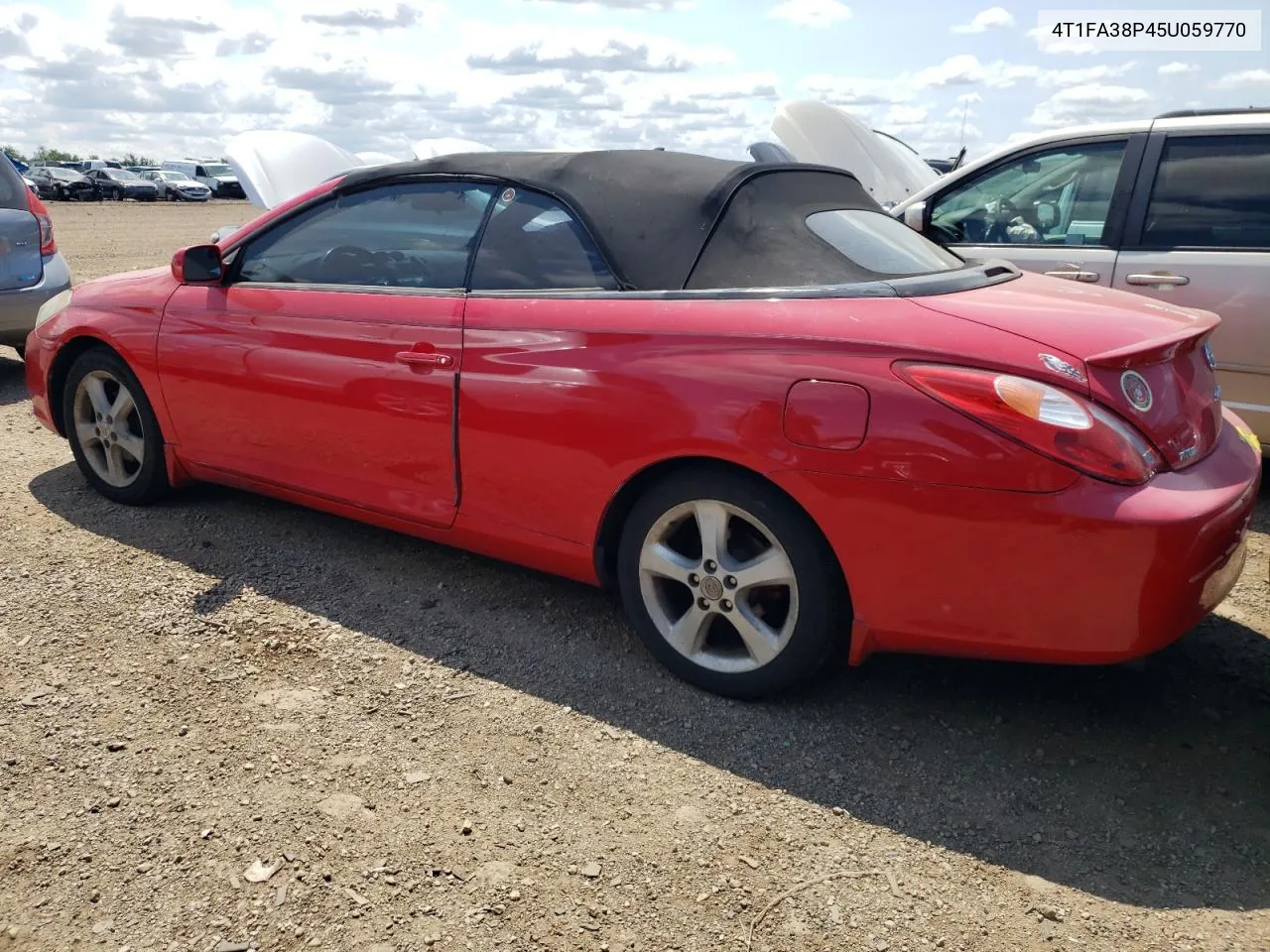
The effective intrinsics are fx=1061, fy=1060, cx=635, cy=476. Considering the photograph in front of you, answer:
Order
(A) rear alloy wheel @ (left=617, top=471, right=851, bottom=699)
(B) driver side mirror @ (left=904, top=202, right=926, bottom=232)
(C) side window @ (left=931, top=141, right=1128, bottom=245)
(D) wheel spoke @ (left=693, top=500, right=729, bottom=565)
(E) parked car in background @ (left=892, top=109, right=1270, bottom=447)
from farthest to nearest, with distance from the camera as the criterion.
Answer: (B) driver side mirror @ (left=904, top=202, right=926, bottom=232), (C) side window @ (left=931, top=141, right=1128, bottom=245), (E) parked car in background @ (left=892, top=109, right=1270, bottom=447), (D) wheel spoke @ (left=693, top=500, right=729, bottom=565), (A) rear alloy wheel @ (left=617, top=471, right=851, bottom=699)

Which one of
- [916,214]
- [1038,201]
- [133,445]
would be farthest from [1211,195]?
[133,445]

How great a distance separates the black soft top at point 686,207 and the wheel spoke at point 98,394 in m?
1.92

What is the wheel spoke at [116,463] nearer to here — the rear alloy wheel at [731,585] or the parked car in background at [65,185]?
the rear alloy wheel at [731,585]

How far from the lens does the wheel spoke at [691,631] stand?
308 centimetres

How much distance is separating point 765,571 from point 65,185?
164 ft

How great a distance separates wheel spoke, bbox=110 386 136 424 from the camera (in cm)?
443

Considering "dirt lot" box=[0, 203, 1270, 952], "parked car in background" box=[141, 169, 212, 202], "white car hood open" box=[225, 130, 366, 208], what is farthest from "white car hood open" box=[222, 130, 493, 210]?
"parked car in background" box=[141, 169, 212, 202]

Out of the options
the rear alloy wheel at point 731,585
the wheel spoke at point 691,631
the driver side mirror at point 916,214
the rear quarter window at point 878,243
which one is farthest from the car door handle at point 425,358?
the driver side mirror at point 916,214

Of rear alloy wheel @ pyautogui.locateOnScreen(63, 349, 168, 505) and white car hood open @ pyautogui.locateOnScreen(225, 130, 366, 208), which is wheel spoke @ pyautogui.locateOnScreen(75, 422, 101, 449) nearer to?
rear alloy wheel @ pyautogui.locateOnScreen(63, 349, 168, 505)

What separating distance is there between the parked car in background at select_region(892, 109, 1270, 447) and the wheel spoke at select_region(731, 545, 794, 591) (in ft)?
9.22

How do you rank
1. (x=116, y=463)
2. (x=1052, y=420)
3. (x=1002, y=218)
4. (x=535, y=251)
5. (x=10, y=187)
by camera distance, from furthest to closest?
(x=10, y=187), (x=1002, y=218), (x=116, y=463), (x=535, y=251), (x=1052, y=420)

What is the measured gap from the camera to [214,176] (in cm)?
5125

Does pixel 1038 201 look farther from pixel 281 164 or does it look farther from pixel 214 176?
pixel 214 176

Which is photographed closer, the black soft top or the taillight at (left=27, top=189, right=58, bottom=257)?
the black soft top
